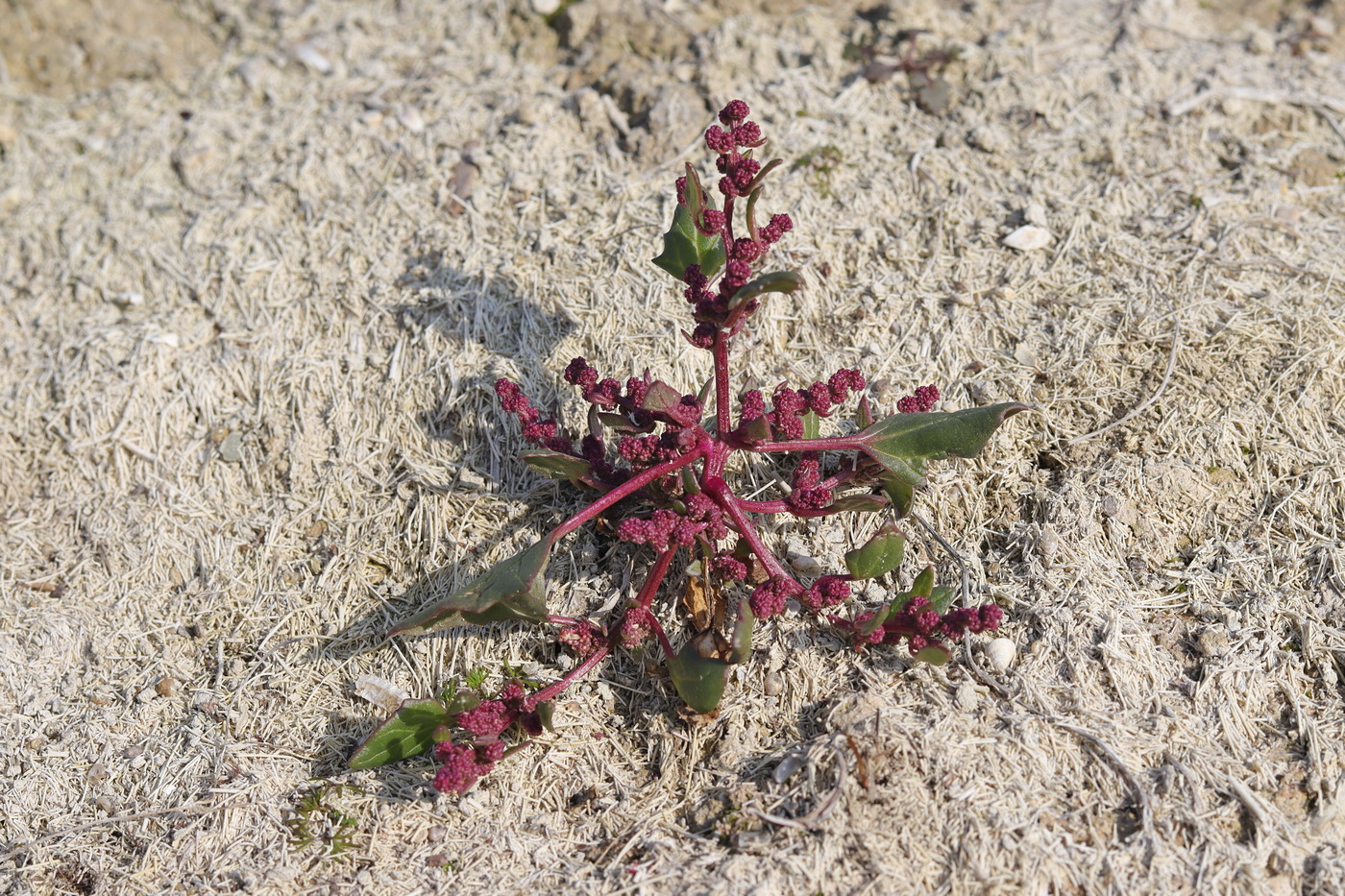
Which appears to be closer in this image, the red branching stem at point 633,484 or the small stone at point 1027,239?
the red branching stem at point 633,484

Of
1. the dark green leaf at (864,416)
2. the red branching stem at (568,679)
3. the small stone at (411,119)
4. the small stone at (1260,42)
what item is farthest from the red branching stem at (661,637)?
the small stone at (1260,42)

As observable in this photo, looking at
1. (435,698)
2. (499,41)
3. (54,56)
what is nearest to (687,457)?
(435,698)

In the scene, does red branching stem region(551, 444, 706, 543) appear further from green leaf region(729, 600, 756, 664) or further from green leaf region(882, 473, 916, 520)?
green leaf region(882, 473, 916, 520)

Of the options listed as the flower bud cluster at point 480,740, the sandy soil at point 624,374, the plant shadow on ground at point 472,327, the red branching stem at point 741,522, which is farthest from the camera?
the plant shadow on ground at point 472,327

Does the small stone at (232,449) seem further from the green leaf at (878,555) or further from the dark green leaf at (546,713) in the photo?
the green leaf at (878,555)

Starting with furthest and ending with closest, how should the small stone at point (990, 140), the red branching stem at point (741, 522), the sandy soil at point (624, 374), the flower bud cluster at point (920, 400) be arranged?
the small stone at point (990, 140) → the flower bud cluster at point (920, 400) → the red branching stem at point (741, 522) → the sandy soil at point (624, 374)

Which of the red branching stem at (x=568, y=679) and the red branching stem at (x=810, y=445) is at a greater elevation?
the red branching stem at (x=810, y=445)

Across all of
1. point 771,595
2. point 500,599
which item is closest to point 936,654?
point 771,595
